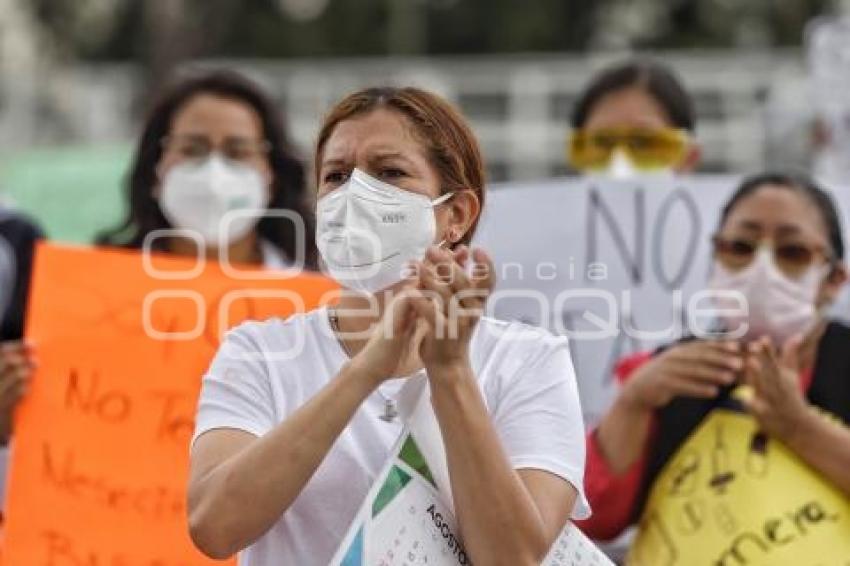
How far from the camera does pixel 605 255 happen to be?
4.46m

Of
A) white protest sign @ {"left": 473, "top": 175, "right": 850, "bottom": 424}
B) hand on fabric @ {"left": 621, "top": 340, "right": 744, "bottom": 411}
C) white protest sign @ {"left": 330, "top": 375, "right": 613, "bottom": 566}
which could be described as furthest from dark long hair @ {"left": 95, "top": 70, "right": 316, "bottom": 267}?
white protest sign @ {"left": 330, "top": 375, "right": 613, "bottom": 566}

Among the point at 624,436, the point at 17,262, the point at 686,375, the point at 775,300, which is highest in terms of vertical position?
the point at 17,262

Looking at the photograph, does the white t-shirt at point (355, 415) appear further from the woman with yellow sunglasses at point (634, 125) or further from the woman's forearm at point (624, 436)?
the woman with yellow sunglasses at point (634, 125)

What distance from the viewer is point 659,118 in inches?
181

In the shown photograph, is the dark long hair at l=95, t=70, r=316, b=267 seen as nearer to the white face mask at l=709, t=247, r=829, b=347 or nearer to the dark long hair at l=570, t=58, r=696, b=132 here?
the dark long hair at l=570, t=58, r=696, b=132

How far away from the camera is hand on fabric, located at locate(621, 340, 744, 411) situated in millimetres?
3389

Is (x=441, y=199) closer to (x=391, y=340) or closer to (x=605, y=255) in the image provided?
(x=391, y=340)

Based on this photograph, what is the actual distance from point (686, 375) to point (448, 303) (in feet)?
3.59

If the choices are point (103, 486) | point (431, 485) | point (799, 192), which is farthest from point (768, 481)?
point (103, 486)

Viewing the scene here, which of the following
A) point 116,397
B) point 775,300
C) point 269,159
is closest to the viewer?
point 775,300

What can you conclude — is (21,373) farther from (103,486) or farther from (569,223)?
(569,223)

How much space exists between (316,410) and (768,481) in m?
1.15

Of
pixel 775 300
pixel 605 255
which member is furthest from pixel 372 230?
pixel 605 255

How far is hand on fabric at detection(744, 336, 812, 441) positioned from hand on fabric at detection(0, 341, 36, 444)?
134 cm
